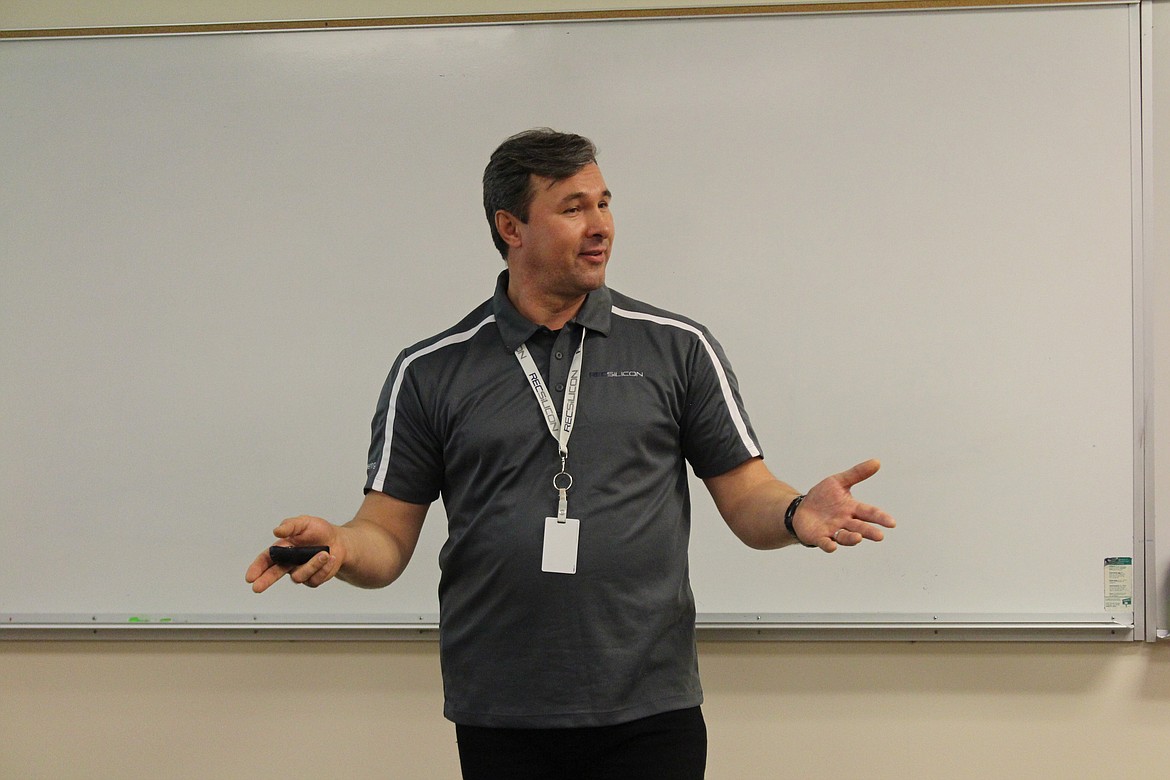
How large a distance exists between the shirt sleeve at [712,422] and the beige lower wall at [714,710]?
104 centimetres

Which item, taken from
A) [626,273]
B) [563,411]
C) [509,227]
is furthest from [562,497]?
[626,273]

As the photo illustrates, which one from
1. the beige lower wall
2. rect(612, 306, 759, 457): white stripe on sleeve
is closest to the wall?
the beige lower wall

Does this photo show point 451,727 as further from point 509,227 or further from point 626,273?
point 509,227

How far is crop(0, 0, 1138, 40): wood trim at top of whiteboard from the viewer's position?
2643 mm

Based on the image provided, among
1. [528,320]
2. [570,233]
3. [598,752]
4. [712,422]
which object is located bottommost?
[598,752]

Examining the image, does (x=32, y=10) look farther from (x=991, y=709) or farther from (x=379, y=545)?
(x=991, y=709)

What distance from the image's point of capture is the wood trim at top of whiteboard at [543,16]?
2.64 meters

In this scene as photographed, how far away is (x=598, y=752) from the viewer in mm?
1650

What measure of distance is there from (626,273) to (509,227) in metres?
0.87

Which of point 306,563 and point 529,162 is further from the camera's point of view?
point 529,162

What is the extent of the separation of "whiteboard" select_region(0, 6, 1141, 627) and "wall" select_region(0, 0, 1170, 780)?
0.33 feet

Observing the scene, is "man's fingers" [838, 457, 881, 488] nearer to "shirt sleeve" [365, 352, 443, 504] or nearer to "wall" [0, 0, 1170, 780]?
"shirt sleeve" [365, 352, 443, 504]

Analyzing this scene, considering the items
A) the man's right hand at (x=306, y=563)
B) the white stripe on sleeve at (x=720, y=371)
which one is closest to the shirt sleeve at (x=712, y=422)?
Result: the white stripe on sleeve at (x=720, y=371)

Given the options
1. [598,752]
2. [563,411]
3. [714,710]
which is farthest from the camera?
[714,710]
